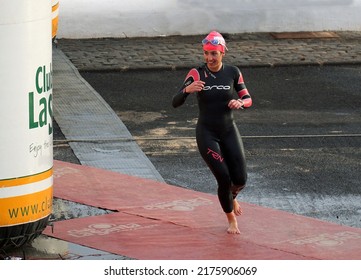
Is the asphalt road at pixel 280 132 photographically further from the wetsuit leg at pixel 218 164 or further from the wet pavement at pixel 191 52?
the wetsuit leg at pixel 218 164

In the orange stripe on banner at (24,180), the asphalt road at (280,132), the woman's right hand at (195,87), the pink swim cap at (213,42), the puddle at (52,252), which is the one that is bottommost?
→ the asphalt road at (280,132)

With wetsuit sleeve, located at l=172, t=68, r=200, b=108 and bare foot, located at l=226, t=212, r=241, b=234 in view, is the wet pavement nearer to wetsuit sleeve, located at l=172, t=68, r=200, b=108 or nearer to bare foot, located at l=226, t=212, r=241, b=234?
wetsuit sleeve, located at l=172, t=68, r=200, b=108

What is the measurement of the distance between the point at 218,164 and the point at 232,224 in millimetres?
652

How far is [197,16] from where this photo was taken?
2239 cm

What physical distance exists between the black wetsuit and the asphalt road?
4.31 ft

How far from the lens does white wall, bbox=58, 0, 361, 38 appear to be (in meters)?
22.1

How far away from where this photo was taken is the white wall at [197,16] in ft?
72.6

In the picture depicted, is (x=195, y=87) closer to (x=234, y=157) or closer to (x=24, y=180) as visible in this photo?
(x=234, y=157)

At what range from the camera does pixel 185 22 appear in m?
22.5

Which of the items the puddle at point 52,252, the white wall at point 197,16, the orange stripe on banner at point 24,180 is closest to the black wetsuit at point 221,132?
the puddle at point 52,252

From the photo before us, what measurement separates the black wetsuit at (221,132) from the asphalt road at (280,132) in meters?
1.31

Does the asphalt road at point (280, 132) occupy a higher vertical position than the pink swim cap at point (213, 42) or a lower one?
lower

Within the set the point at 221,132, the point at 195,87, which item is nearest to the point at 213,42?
the point at 195,87

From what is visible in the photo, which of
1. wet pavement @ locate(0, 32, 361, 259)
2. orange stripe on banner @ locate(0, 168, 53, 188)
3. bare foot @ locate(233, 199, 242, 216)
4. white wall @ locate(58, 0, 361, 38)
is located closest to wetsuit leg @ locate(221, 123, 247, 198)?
bare foot @ locate(233, 199, 242, 216)
